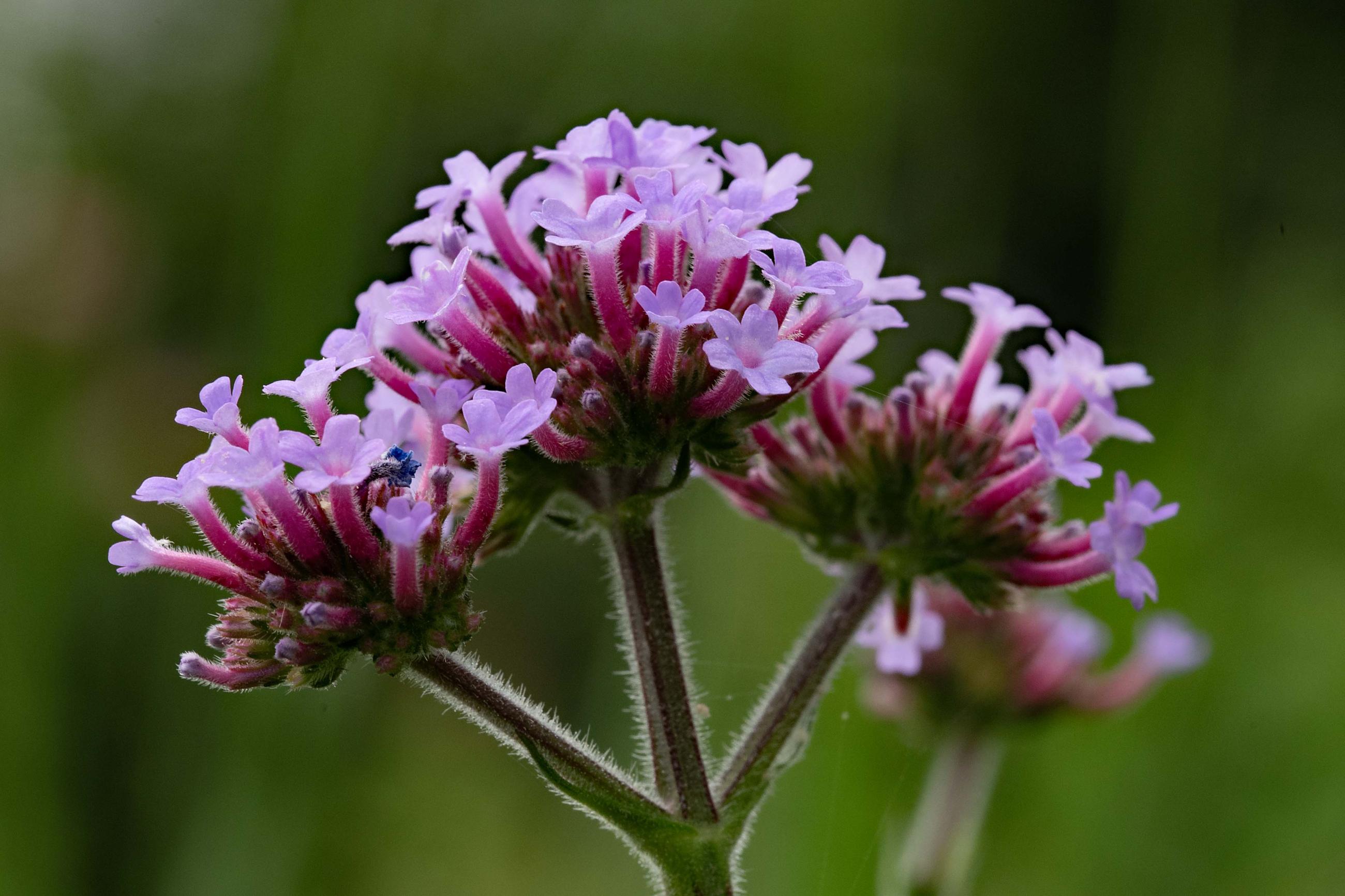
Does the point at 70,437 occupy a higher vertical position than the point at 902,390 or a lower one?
lower

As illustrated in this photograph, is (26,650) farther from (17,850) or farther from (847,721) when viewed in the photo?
(847,721)

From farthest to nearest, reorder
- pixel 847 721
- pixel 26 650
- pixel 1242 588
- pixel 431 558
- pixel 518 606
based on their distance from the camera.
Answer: pixel 518 606 < pixel 1242 588 < pixel 26 650 < pixel 847 721 < pixel 431 558

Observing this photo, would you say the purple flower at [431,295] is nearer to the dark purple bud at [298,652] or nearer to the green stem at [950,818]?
the dark purple bud at [298,652]

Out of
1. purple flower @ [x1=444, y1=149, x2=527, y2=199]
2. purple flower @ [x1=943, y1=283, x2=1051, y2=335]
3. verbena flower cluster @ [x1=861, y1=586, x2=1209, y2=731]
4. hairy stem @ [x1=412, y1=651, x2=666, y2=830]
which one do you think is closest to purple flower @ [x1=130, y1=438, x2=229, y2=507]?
hairy stem @ [x1=412, y1=651, x2=666, y2=830]

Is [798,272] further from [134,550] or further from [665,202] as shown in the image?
[134,550]

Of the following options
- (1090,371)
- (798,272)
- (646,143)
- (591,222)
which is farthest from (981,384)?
(591,222)

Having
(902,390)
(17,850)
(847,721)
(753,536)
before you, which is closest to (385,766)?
(17,850)
